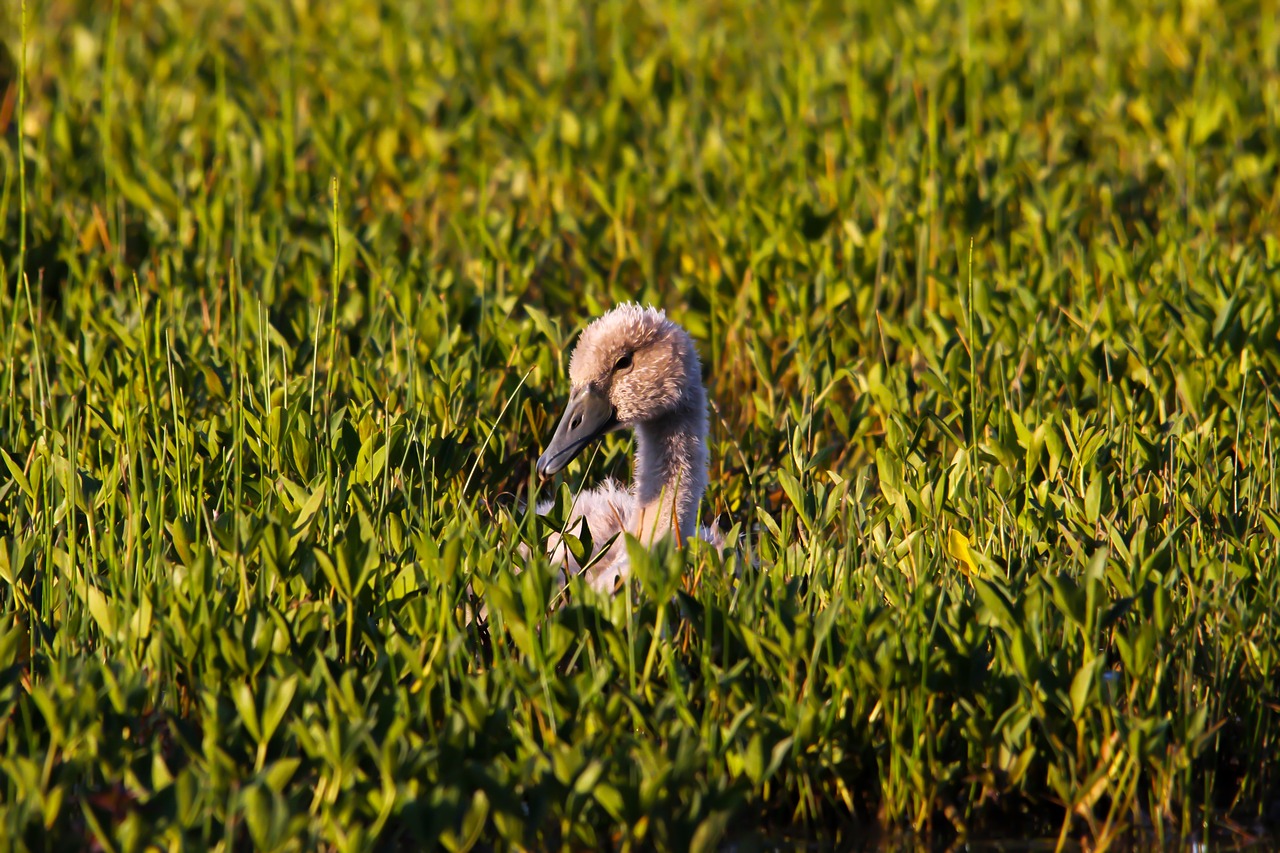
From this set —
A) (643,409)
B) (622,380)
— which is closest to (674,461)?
(643,409)

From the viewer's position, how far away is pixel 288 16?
1027cm

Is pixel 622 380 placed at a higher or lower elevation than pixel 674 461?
higher

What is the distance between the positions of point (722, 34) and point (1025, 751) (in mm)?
7061

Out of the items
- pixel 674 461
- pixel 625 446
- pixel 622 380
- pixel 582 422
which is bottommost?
pixel 625 446

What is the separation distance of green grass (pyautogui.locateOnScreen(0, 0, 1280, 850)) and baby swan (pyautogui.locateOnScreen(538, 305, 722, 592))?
275 millimetres

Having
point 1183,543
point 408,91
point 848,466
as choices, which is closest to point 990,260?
point 848,466

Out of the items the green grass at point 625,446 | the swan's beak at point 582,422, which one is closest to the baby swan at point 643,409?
the swan's beak at point 582,422

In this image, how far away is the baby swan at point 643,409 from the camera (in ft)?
15.4

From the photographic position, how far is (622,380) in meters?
4.70

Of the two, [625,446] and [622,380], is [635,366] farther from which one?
[625,446]

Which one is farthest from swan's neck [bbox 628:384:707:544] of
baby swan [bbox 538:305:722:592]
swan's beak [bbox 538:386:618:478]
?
swan's beak [bbox 538:386:618:478]

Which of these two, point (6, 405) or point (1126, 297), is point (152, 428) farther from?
point (1126, 297)

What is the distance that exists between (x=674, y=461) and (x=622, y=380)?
11.8 inches

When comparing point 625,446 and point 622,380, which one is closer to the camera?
point 622,380
